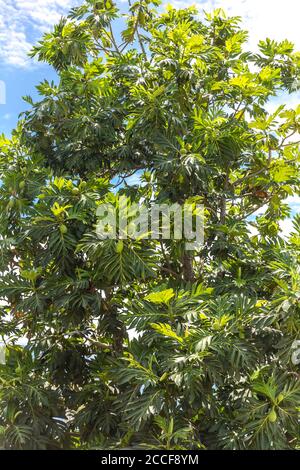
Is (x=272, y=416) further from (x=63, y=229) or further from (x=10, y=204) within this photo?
(x=10, y=204)

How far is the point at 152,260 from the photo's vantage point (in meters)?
3.58

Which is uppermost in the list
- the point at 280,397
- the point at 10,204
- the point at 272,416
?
the point at 10,204

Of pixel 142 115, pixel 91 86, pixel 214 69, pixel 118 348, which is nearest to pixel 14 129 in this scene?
pixel 91 86

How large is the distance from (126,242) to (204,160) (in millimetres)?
975

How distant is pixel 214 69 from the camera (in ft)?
15.4

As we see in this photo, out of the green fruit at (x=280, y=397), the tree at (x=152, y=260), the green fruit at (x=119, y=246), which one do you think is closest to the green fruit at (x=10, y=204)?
the tree at (x=152, y=260)

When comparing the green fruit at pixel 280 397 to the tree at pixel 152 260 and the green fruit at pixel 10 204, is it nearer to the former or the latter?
the tree at pixel 152 260

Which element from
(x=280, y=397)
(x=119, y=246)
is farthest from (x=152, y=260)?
(x=280, y=397)

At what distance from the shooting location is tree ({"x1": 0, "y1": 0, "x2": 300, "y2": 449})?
3146 millimetres

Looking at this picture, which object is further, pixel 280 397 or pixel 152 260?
pixel 152 260

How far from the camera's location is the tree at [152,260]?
124 inches

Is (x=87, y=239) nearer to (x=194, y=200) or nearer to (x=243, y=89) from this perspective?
(x=194, y=200)

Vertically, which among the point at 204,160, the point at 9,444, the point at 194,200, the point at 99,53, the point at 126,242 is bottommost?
the point at 9,444

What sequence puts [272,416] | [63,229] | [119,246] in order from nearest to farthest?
[272,416]
[119,246]
[63,229]
